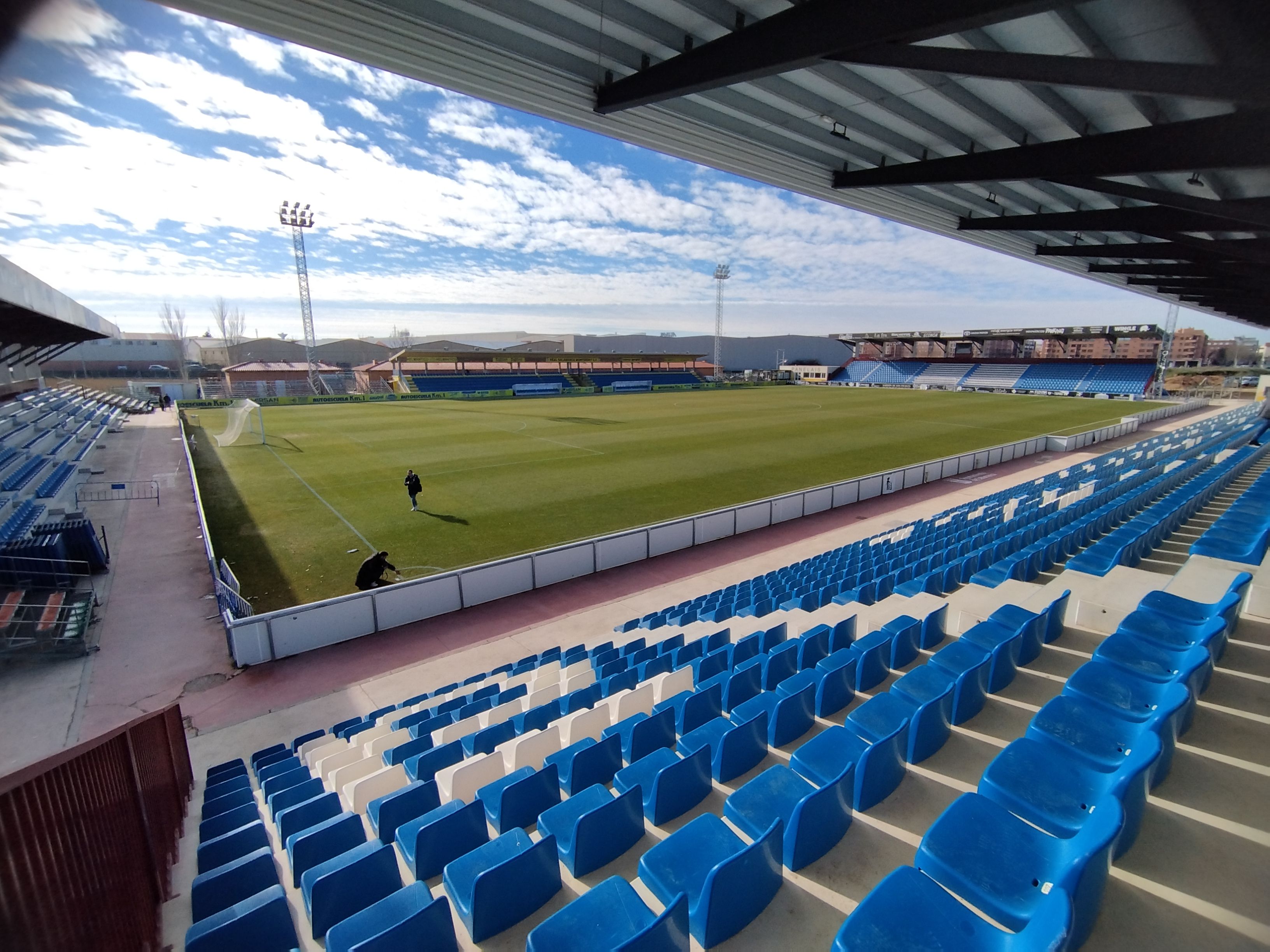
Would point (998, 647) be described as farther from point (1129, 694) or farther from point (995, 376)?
point (995, 376)

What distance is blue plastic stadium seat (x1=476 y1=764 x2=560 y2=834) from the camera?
12.8 ft

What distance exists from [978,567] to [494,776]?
8245 mm

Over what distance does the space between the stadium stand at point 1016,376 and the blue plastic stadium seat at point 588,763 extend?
3128 inches

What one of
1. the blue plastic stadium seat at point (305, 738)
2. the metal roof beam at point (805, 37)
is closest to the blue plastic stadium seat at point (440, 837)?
the blue plastic stadium seat at point (305, 738)

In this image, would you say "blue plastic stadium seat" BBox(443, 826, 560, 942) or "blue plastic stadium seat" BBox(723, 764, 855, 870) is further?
"blue plastic stadium seat" BBox(723, 764, 855, 870)

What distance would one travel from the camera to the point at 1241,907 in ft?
8.34

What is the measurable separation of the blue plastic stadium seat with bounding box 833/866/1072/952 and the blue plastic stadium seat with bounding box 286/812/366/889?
3113mm

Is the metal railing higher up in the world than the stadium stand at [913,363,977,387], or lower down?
lower down

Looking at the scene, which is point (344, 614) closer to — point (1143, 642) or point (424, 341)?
point (1143, 642)

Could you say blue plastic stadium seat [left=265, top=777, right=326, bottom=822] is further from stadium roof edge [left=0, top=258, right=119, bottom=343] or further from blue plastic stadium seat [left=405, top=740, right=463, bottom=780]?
stadium roof edge [left=0, top=258, right=119, bottom=343]

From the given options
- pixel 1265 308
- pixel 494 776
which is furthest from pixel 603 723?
pixel 1265 308

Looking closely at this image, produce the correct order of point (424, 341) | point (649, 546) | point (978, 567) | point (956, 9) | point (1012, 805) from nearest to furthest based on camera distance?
point (1012, 805)
point (956, 9)
point (978, 567)
point (649, 546)
point (424, 341)

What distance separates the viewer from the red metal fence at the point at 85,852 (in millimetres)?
2055

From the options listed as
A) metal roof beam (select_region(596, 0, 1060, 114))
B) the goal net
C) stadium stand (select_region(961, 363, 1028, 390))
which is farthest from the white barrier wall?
stadium stand (select_region(961, 363, 1028, 390))
